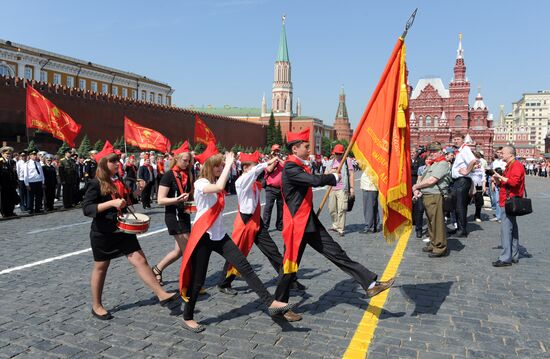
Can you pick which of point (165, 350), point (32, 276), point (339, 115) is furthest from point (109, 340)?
point (339, 115)

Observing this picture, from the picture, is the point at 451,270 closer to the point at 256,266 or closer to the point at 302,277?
the point at 302,277

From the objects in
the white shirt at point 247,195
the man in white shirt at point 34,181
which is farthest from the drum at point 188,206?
the man in white shirt at point 34,181

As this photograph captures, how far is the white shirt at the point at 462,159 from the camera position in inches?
375

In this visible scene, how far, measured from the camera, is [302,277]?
19.9 ft

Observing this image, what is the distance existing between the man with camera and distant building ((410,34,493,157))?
90.4m

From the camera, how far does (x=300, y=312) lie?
4758mm

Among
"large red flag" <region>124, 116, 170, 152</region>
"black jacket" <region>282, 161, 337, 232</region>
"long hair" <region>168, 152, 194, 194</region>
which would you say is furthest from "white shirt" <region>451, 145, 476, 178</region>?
"large red flag" <region>124, 116, 170, 152</region>

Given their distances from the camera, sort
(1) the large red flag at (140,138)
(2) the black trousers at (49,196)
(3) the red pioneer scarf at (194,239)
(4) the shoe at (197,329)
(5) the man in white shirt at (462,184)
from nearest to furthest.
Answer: (4) the shoe at (197,329)
(3) the red pioneer scarf at (194,239)
(5) the man in white shirt at (462,184)
(2) the black trousers at (49,196)
(1) the large red flag at (140,138)

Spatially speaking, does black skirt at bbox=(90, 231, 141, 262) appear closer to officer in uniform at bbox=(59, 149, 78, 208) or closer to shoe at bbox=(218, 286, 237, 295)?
shoe at bbox=(218, 286, 237, 295)

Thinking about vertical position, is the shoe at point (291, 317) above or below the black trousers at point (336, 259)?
below

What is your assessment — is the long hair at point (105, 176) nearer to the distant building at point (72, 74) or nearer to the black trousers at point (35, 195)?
the black trousers at point (35, 195)

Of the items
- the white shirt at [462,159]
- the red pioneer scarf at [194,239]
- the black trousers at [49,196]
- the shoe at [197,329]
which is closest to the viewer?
the shoe at [197,329]

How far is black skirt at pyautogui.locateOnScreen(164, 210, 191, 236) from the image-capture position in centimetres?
541

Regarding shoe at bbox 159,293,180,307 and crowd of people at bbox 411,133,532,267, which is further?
crowd of people at bbox 411,133,532,267
